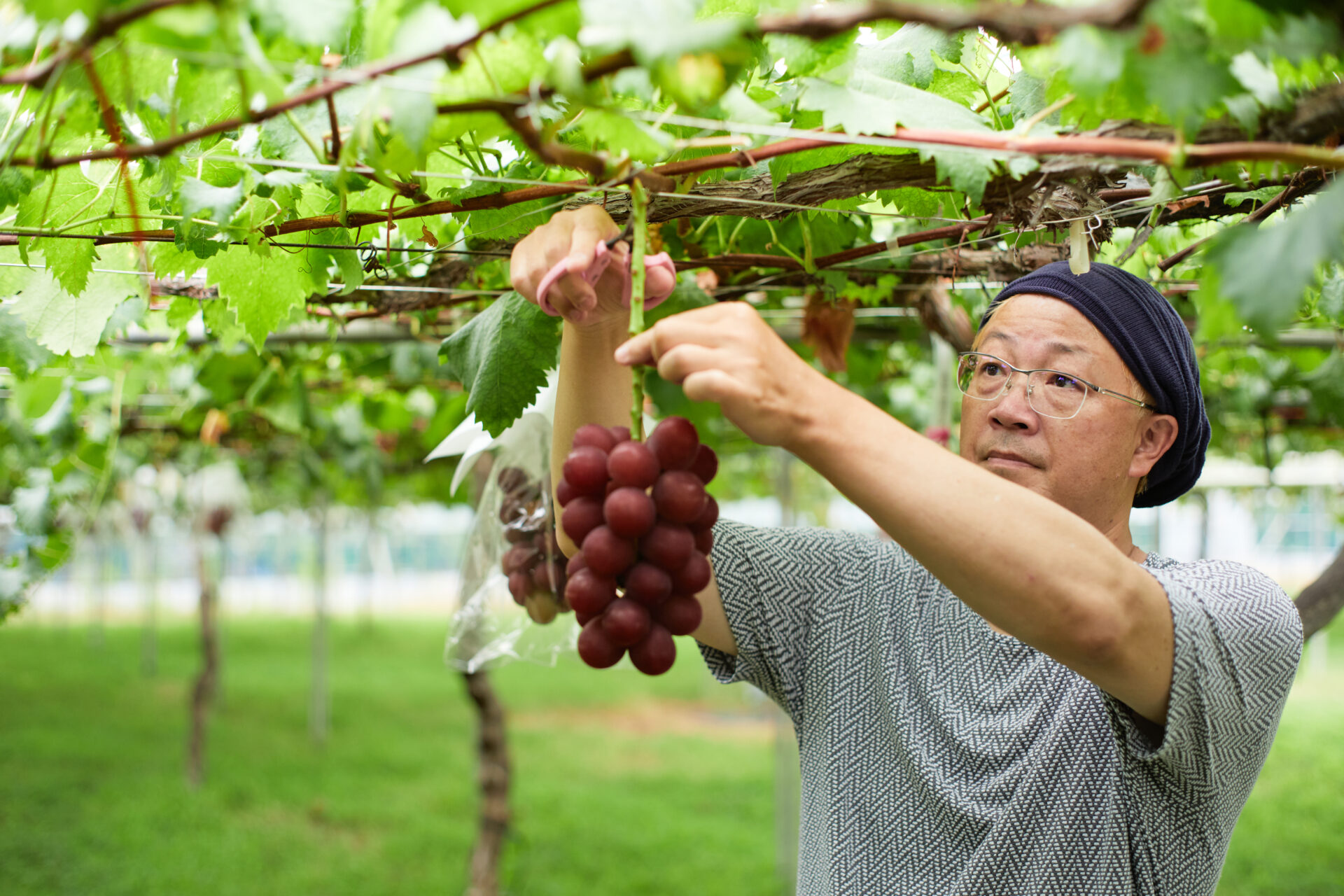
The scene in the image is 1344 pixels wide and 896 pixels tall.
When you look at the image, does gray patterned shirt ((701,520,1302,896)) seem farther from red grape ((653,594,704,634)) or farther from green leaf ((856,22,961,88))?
green leaf ((856,22,961,88))

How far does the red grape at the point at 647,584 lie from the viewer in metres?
0.90

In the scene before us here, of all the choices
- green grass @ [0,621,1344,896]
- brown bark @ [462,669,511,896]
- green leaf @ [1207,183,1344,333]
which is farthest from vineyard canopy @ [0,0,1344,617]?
green grass @ [0,621,1344,896]

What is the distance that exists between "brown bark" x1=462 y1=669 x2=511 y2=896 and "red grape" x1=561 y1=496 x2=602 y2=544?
14.4ft

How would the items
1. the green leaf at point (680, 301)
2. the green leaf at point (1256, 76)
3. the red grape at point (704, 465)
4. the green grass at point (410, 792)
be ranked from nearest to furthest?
the green leaf at point (1256, 76), the red grape at point (704, 465), the green leaf at point (680, 301), the green grass at point (410, 792)

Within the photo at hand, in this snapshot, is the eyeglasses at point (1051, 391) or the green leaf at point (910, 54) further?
the eyeglasses at point (1051, 391)

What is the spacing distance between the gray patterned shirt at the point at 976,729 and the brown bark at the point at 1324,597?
1.65 meters

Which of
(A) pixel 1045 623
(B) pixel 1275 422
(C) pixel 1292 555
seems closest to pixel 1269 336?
(A) pixel 1045 623

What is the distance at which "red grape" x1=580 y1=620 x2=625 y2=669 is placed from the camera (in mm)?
907

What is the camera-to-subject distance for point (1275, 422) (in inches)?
238

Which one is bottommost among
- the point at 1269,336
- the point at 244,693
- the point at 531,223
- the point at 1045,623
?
the point at 244,693

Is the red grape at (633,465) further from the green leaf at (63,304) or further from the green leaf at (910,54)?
the green leaf at (63,304)

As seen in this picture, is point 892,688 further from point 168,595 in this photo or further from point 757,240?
point 168,595

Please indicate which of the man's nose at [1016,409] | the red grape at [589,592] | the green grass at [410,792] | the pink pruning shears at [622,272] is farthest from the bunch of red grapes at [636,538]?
the green grass at [410,792]

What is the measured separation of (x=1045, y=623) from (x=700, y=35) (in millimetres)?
589
